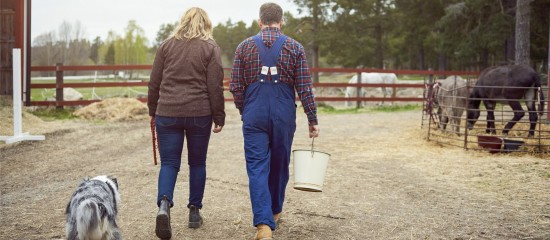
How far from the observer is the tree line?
943 inches

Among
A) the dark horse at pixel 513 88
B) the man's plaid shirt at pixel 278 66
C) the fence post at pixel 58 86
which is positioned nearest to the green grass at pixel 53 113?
the fence post at pixel 58 86

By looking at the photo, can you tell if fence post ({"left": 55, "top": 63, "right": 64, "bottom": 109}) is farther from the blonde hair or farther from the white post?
the blonde hair

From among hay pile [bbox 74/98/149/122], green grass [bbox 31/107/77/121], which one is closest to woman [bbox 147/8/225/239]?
hay pile [bbox 74/98/149/122]

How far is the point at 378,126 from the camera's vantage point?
476 inches

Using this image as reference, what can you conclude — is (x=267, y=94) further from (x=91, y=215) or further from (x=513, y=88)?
(x=513, y=88)

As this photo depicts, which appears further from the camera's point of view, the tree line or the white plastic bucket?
the tree line

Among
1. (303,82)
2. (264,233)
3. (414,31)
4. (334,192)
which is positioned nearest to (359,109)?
(334,192)

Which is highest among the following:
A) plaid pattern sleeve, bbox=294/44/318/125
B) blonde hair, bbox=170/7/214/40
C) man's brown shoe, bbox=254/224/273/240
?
blonde hair, bbox=170/7/214/40

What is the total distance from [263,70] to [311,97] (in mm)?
422

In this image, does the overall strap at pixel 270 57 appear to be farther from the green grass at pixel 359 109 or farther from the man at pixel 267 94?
the green grass at pixel 359 109

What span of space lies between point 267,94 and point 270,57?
25 cm

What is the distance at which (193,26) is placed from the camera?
397 centimetres

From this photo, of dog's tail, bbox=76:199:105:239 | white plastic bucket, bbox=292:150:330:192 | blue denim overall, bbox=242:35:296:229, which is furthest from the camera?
white plastic bucket, bbox=292:150:330:192

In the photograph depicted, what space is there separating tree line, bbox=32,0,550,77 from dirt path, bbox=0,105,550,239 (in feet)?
31.2
